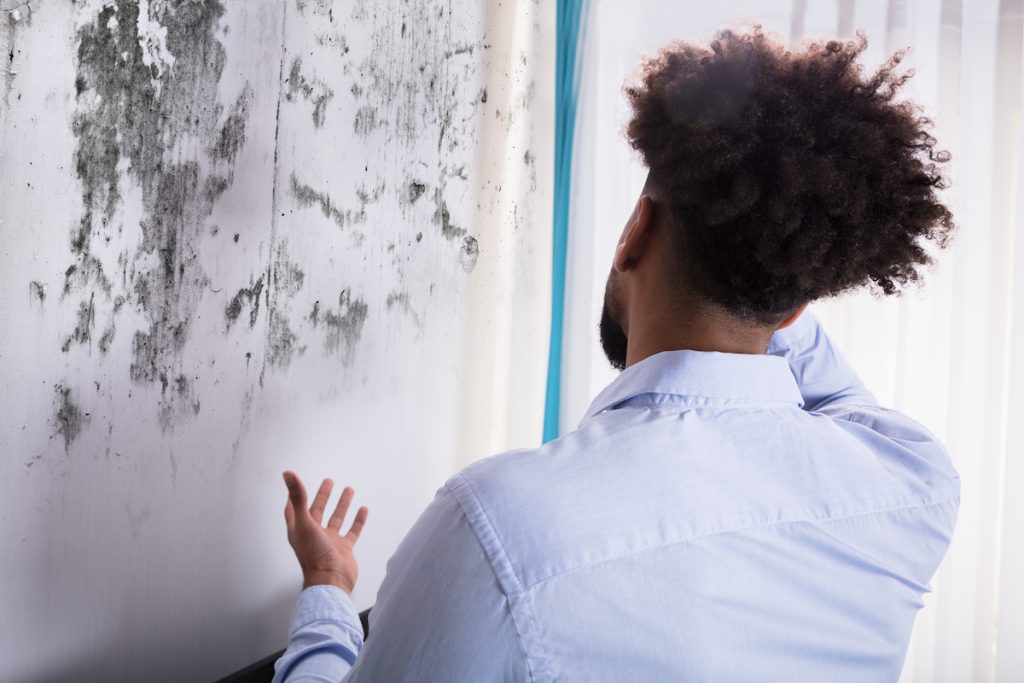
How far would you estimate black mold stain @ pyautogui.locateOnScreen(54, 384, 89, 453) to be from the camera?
0.80 metres

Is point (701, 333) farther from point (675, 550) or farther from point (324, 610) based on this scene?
point (324, 610)

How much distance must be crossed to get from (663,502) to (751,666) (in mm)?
155

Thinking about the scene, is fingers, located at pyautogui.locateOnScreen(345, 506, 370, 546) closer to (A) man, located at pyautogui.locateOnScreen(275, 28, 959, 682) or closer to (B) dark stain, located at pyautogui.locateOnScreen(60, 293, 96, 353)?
(A) man, located at pyautogui.locateOnScreen(275, 28, 959, 682)

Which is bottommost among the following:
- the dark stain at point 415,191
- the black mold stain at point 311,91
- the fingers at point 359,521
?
the fingers at point 359,521

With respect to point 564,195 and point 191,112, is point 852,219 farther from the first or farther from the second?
point 564,195

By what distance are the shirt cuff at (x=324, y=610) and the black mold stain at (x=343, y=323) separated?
0.35 metres

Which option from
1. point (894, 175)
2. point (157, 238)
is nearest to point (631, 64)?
point (894, 175)

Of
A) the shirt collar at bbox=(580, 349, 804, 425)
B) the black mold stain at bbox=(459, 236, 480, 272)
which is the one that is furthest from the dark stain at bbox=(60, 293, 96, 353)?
the black mold stain at bbox=(459, 236, 480, 272)

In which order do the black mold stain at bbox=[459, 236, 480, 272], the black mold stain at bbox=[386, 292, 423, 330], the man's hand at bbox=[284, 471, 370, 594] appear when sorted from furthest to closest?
the black mold stain at bbox=[459, 236, 480, 272], the black mold stain at bbox=[386, 292, 423, 330], the man's hand at bbox=[284, 471, 370, 594]

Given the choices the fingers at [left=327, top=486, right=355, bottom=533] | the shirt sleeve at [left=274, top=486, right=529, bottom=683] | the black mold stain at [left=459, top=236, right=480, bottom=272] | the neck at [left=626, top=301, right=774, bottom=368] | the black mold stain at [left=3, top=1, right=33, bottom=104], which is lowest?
the fingers at [left=327, top=486, right=355, bottom=533]

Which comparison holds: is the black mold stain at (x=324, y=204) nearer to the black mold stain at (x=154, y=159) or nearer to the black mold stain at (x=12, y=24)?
the black mold stain at (x=154, y=159)

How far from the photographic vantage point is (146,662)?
92 centimetres

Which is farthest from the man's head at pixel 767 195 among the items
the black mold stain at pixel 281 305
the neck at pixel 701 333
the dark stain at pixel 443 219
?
the dark stain at pixel 443 219

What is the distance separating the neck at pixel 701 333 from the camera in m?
0.75
